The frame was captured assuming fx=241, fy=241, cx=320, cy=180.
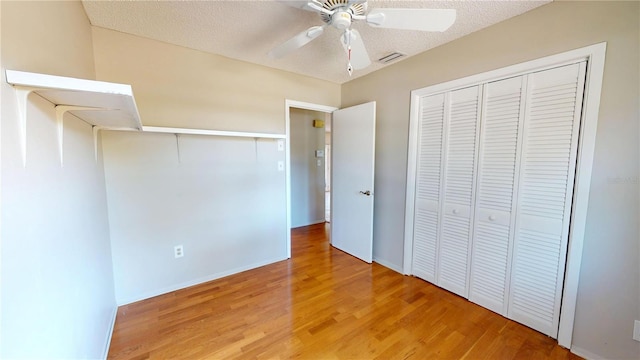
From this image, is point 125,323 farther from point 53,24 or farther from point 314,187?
point 314,187

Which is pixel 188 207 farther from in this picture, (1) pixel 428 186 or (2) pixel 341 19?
(1) pixel 428 186

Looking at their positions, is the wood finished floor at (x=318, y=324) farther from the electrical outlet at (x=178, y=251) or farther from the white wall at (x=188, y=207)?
the electrical outlet at (x=178, y=251)

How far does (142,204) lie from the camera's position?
211cm

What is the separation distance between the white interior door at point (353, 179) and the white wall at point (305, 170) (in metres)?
1.25

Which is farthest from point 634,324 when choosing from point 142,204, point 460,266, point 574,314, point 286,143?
point 142,204

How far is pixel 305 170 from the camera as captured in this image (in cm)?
454

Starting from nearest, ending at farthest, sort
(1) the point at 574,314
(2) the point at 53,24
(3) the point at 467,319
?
1. (2) the point at 53,24
2. (1) the point at 574,314
3. (3) the point at 467,319

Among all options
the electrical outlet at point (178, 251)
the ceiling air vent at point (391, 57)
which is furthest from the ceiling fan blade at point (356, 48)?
the electrical outlet at point (178, 251)

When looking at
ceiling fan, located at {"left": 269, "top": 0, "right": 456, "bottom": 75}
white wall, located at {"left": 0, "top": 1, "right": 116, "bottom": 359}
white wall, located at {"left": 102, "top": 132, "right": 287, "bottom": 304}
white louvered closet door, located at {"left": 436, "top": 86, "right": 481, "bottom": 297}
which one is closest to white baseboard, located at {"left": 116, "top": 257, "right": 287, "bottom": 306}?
white wall, located at {"left": 102, "top": 132, "right": 287, "bottom": 304}

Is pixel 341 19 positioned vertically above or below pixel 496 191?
above

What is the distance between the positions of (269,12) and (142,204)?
1.88 meters

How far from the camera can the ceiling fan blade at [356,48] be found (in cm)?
145

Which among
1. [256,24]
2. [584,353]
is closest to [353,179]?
[256,24]

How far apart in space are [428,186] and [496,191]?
0.57 m
